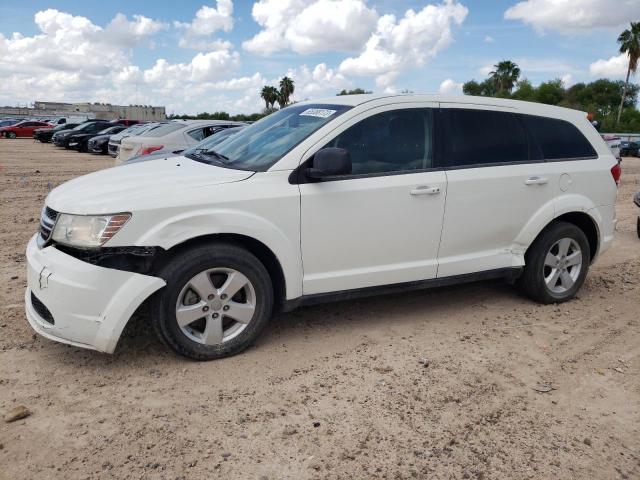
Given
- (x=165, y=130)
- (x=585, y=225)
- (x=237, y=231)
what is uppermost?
(x=165, y=130)

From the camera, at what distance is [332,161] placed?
3.66 m

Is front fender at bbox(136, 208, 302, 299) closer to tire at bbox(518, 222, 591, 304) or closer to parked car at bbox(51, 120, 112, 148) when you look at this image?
tire at bbox(518, 222, 591, 304)

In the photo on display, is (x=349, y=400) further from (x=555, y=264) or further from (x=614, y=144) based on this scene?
(x=614, y=144)

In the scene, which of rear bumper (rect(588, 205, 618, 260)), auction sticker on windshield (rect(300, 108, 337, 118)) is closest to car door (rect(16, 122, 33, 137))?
auction sticker on windshield (rect(300, 108, 337, 118))

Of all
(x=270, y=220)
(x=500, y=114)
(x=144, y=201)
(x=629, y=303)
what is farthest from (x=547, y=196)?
(x=144, y=201)

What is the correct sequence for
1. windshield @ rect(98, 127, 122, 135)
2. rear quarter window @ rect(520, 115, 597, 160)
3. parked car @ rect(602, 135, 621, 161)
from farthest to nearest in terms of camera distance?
windshield @ rect(98, 127, 122, 135) < parked car @ rect(602, 135, 621, 161) < rear quarter window @ rect(520, 115, 597, 160)

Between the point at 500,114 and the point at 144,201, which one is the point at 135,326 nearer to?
the point at 144,201

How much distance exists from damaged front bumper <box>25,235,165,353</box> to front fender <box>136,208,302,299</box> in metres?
0.28

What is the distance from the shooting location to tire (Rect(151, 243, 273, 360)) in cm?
353

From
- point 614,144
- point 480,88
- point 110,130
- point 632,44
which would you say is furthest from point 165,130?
point 480,88

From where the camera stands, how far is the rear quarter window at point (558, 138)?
4.86 metres

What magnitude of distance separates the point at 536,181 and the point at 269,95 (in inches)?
3241

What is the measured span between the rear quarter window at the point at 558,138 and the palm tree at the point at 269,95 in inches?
3167

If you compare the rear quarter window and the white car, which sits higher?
the rear quarter window
